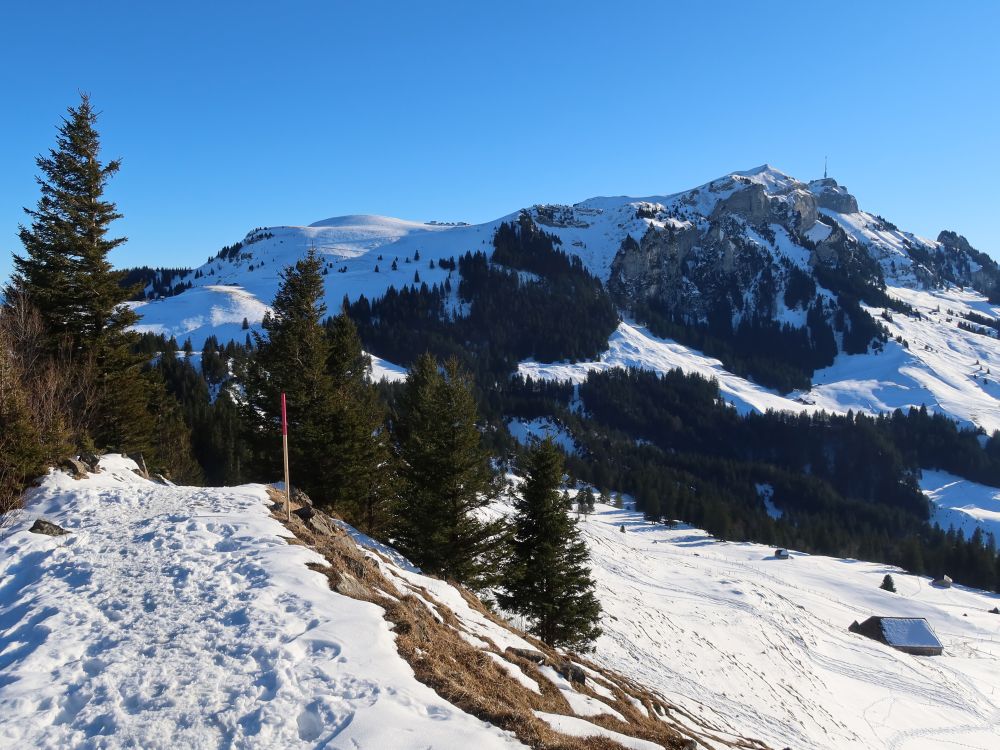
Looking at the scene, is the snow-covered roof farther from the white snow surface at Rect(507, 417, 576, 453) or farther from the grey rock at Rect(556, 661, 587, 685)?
the white snow surface at Rect(507, 417, 576, 453)

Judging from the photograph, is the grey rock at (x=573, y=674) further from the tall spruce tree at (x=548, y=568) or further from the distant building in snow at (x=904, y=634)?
the distant building in snow at (x=904, y=634)

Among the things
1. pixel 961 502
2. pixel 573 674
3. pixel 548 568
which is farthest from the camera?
pixel 961 502

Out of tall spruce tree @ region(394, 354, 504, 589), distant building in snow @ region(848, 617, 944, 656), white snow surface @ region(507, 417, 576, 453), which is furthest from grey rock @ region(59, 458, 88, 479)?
white snow surface @ region(507, 417, 576, 453)

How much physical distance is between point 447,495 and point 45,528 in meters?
13.0

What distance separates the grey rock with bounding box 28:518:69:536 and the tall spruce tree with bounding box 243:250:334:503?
9.58 metres

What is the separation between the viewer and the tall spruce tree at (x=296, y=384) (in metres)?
23.7

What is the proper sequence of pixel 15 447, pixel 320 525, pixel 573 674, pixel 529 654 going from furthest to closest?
pixel 320 525, pixel 15 447, pixel 529 654, pixel 573 674

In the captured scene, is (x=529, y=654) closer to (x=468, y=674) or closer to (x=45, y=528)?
(x=468, y=674)

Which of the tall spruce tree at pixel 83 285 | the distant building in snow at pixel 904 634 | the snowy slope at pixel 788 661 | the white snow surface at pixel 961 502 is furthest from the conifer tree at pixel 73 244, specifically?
the white snow surface at pixel 961 502

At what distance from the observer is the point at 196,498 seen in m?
17.0

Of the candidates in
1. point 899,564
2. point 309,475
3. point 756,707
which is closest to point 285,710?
point 309,475

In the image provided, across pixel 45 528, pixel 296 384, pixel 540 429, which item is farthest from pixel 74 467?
pixel 540 429

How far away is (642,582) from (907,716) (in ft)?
70.8

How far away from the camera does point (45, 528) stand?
13.7 meters
